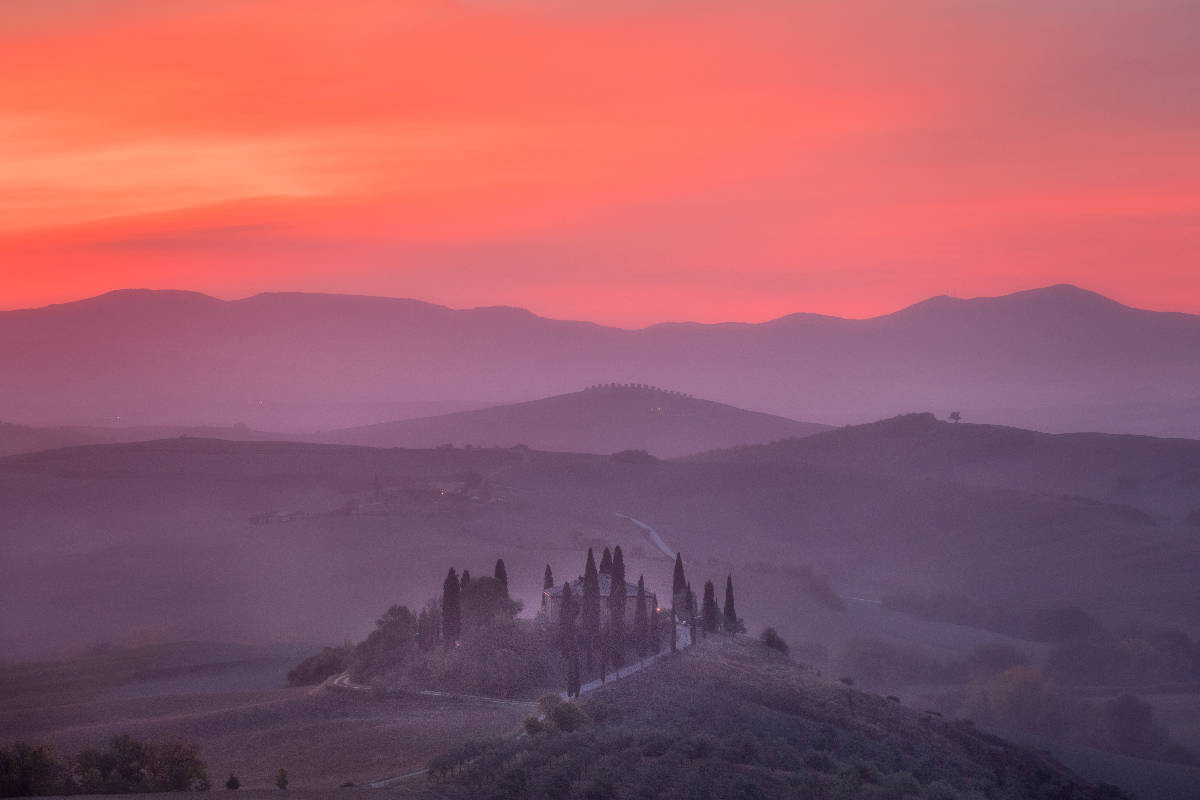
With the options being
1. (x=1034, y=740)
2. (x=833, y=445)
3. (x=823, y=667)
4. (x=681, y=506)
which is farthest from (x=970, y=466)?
(x=1034, y=740)

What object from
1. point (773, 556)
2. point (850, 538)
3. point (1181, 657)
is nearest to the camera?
point (1181, 657)

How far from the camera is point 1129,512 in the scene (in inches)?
3757

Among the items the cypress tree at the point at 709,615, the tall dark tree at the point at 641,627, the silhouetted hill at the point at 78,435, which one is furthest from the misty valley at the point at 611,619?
the silhouetted hill at the point at 78,435

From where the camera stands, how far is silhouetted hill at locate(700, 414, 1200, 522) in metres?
112

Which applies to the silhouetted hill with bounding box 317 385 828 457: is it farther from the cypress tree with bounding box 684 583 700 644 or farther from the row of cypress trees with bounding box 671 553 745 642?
the cypress tree with bounding box 684 583 700 644

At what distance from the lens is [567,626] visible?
42750 millimetres

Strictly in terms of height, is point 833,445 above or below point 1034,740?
above

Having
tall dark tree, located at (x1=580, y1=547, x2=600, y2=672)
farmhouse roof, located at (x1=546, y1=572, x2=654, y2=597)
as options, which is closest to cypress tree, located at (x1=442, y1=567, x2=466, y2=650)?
tall dark tree, located at (x1=580, y1=547, x2=600, y2=672)

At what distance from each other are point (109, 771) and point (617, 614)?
66.6 feet

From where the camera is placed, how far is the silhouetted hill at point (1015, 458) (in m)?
112

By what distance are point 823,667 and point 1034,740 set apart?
1402cm

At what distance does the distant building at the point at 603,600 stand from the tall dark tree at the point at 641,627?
1.14ft

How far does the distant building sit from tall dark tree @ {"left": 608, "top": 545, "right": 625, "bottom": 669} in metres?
0.40

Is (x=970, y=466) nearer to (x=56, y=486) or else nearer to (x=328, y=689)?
(x=56, y=486)
